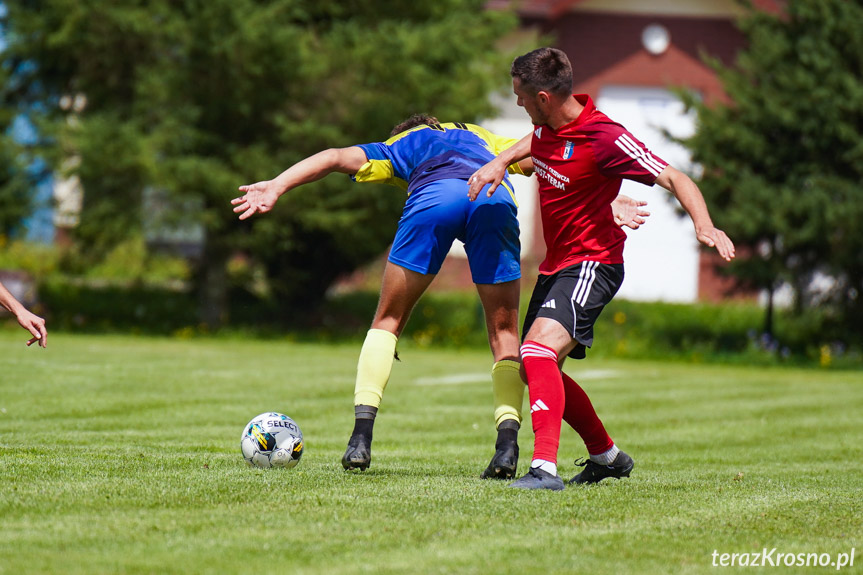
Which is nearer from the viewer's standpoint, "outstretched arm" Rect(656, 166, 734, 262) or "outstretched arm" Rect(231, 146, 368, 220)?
"outstretched arm" Rect(656, 166, 734, 262)

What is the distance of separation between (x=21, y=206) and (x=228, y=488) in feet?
52.2

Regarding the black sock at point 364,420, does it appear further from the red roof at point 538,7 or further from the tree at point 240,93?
the red roof at point 538,7

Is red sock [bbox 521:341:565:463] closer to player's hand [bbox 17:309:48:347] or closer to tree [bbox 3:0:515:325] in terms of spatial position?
player's hand [bbox 17:309:48:347]

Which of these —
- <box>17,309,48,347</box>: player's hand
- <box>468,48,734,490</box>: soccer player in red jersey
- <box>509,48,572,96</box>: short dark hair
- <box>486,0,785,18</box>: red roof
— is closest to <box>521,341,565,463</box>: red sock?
<box>468,48,734,490</box>: soccer player in red jersey

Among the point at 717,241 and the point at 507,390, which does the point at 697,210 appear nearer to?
the point at 717,241

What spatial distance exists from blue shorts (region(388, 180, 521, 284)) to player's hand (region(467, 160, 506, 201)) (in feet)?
0.96

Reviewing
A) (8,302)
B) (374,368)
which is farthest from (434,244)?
(8,302)

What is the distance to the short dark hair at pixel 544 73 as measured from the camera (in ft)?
17.6

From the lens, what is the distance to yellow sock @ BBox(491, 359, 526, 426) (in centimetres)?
600

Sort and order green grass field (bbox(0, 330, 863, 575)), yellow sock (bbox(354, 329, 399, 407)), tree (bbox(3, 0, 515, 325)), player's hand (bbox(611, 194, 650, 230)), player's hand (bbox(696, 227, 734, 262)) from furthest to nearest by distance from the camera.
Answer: tree (bbox(3, 0, 515, 325)) → yellow sock (bbox(354, 329, 399, 407)) → player's hand (bbox(611, 194, 650, 230)) → player's hand (bbox(696, 227, 734, 262)) → green grass field (bbox(0, 330, 863, 575))

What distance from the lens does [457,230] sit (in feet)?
19.3

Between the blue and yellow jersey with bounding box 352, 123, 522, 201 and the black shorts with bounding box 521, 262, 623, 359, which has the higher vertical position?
the blue and yellow jersey with bounding box 352, 123, 522, 201

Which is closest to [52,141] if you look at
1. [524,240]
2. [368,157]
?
[524,240]

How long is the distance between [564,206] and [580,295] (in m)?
0.47
